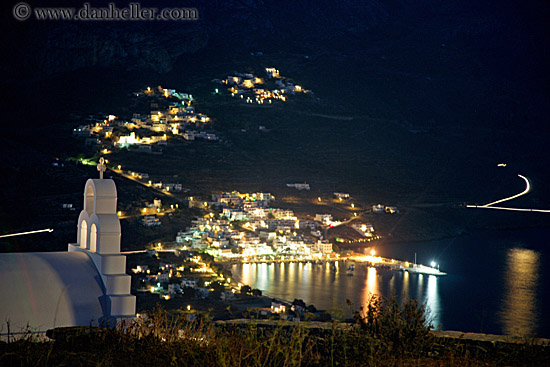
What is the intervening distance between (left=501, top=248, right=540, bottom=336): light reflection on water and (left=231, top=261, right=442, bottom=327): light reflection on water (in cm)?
305

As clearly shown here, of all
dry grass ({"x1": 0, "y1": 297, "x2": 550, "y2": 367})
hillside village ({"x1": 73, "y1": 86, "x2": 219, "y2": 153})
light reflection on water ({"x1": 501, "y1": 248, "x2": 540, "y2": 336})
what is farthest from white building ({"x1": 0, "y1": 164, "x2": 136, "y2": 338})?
hillside village ({"x1": 73, "y1": 86, "x2": 219, "y2": 153})

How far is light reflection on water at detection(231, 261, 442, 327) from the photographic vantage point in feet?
97.6

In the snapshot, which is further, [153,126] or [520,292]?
[153,126]

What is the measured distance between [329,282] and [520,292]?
9.24m

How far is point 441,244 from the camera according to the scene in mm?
50000

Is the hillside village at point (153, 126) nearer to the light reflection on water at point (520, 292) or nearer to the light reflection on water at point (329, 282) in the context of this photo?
the light reflection on water at point (329, 282)

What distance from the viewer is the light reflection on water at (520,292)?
26094 mm

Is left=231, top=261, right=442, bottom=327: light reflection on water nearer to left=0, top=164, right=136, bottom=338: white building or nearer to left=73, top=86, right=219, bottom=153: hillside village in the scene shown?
left=0, top=164, right=136, bottom=338: white building

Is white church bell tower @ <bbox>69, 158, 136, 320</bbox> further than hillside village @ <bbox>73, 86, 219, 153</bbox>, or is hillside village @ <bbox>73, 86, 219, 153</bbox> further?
hillside village @ <bbox>73, 86, 219, 153</bbox>

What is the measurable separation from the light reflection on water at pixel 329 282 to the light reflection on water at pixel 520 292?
10.0ft

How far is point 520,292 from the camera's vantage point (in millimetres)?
33344

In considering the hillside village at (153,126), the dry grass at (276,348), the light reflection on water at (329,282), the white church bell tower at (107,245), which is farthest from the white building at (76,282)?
the hillside village at (153,126)

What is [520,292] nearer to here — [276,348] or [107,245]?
[107,245]

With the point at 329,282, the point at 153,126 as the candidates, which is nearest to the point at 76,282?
the point at 329,282
